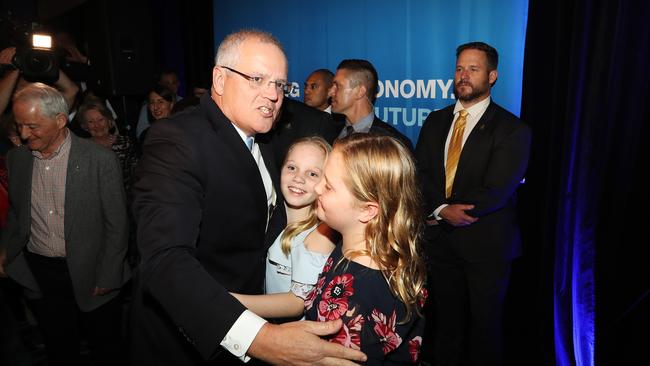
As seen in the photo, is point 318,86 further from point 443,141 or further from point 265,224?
point 265,224

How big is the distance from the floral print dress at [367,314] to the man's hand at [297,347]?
121 millimetres

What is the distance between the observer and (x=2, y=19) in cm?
357

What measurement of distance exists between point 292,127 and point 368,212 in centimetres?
103

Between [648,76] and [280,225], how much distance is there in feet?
6.85

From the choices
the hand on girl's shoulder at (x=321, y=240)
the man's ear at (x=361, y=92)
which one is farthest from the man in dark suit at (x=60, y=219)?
the man's ear at (x=361, y=92)

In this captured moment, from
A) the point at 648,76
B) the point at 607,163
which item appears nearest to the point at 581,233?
the point at 607,163

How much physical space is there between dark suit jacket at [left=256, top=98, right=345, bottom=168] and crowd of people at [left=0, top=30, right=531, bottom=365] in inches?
0.4

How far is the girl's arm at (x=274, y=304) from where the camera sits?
1.53 m

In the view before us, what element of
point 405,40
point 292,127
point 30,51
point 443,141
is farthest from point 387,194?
point 30,51

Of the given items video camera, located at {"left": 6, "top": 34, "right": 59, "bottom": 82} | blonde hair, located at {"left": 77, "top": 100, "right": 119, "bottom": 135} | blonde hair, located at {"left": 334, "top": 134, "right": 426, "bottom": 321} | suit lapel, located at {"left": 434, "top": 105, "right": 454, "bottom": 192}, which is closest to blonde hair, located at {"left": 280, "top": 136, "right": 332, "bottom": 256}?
blonde hair, located at {"left": 334, "top": 134, "right": 426, "bottom": 321}

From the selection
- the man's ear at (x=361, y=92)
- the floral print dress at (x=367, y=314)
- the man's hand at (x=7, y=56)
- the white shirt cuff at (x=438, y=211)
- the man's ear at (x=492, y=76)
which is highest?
the man's hand at (x=7, y=56)

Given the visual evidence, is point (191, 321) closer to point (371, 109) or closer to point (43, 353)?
point (371, 109)

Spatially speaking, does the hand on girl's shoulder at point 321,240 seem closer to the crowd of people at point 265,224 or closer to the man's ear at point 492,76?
the crowd of people at point 265,224

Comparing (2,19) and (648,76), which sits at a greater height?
(2,19)
